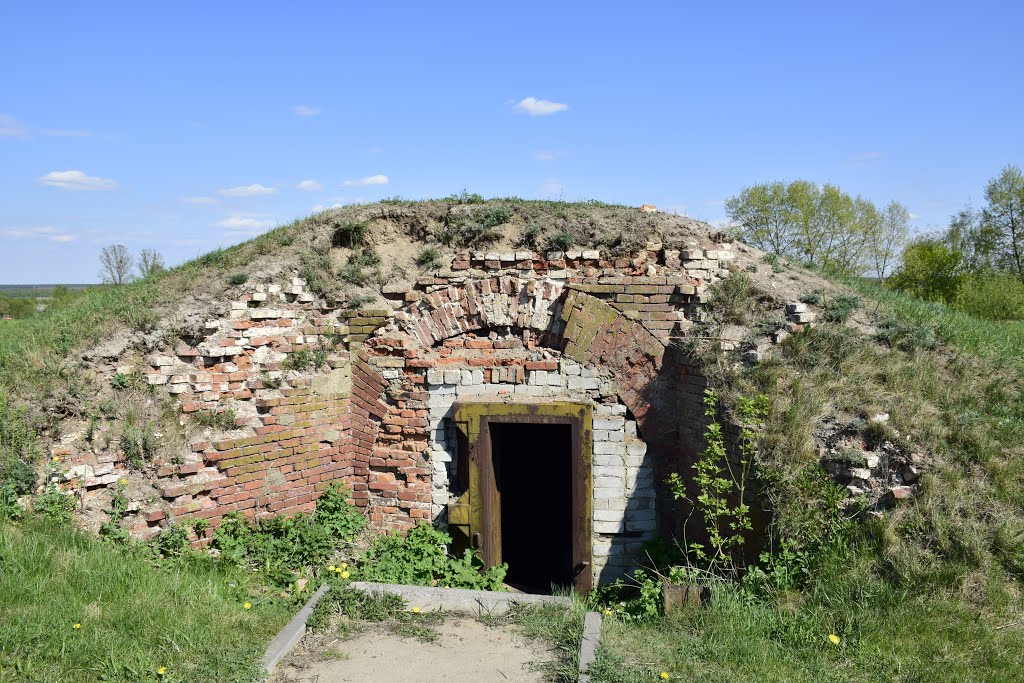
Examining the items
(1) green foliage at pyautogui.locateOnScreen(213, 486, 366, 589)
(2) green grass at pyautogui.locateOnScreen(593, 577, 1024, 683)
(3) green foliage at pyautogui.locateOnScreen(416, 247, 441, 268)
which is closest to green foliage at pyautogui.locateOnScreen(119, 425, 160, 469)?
(1) green foliage at pyautogui.locateOnScreen(213, 486, 366, 589)

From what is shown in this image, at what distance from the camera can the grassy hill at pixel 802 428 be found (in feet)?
13.5

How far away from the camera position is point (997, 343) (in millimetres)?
6648

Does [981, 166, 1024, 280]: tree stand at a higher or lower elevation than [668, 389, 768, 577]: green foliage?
higher

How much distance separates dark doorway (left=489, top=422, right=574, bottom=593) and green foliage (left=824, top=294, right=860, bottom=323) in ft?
11.6

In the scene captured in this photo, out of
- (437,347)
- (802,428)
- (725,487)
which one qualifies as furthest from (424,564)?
(802,428)

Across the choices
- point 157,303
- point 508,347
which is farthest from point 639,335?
point 157,303

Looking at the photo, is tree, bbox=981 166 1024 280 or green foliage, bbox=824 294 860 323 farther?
tree, bbox=981 166 1024 280

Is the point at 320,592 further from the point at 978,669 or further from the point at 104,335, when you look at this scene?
the point at 978,669

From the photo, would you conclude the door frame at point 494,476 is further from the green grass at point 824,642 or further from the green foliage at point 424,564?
the green grass at point 824,642

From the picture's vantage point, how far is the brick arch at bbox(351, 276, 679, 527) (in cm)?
647

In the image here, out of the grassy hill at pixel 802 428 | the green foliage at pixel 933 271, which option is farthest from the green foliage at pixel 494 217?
the green foliage at pixel 933 271

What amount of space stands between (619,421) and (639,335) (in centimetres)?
92

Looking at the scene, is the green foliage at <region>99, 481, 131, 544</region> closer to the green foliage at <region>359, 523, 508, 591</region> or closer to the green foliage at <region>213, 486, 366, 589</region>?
the green foliage at <region>213, 486, 366, 589</region>

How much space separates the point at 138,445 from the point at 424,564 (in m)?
2.91
